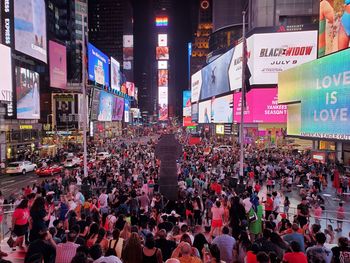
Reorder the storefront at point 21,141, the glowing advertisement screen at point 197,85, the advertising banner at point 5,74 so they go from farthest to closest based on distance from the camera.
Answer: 1. the glowing advertisement screen at point 197,85
2. the storefront at point 21,141
3. the advertising banner at point 5,74

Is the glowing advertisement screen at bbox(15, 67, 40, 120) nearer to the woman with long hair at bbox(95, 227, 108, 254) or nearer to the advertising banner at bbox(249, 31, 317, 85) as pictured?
the advertising banner at bbox(249, 31, 317, 85)

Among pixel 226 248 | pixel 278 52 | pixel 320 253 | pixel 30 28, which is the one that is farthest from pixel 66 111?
pixel 320 253

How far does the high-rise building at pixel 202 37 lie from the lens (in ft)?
569

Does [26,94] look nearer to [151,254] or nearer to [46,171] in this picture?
[46,171]

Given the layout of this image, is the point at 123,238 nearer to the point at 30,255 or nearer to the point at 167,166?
the point at 30,255

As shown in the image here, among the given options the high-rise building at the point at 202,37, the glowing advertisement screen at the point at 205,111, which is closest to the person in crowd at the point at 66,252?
the glowing advertisement screen at the point at 205,111

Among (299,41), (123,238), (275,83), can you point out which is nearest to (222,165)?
(123,238)

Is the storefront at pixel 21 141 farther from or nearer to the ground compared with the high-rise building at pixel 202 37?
nearer to the ground

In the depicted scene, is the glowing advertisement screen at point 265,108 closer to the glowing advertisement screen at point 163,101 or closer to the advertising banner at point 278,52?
the advertising banner at point 278,52

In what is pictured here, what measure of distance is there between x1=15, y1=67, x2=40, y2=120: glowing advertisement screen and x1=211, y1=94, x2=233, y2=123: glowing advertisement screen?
3270 cm

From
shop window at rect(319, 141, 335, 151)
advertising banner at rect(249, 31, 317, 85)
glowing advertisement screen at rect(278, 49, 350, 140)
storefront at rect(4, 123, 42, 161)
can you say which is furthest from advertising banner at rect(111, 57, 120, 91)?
shop window at rect(319, 141, 335, 151)

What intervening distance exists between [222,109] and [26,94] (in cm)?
3618

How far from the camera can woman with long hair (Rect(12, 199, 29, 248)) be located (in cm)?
968

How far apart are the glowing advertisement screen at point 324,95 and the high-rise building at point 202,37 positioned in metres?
144
